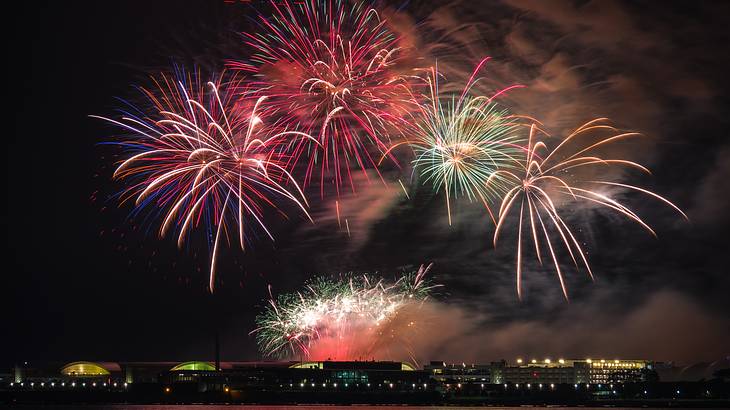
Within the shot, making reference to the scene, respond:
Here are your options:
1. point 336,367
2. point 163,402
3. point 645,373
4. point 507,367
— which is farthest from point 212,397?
point 645,373

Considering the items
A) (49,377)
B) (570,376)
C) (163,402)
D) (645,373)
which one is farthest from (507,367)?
(49,377)

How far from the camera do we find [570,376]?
538 feet

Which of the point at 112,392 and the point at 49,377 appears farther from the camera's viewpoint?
the point at 49,377

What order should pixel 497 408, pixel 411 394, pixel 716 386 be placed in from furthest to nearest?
pixel 716 386 < pixel 411 394 < pixel 497 408

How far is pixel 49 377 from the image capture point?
162625 mm

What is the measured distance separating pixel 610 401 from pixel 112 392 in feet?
276

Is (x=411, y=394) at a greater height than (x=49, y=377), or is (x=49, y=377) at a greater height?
(x=49, y=377)

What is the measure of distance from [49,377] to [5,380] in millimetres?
9513

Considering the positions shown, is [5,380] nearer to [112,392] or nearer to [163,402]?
[112,392]

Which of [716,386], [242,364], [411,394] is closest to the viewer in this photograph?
[411,394]

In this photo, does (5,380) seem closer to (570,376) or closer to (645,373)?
(570,376)

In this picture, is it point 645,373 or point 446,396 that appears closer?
point 446,396

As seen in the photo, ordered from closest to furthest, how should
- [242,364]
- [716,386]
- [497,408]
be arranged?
[497,408], [716,386], [242,364]

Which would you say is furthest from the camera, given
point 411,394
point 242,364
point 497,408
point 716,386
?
point 242,364
